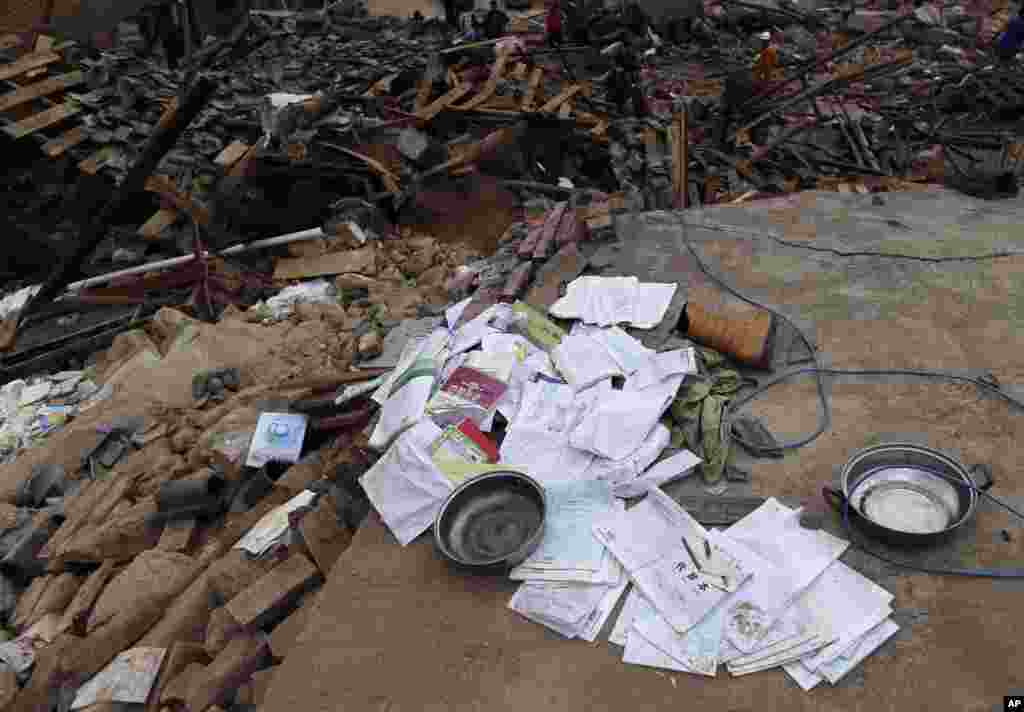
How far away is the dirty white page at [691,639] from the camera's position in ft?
8.05

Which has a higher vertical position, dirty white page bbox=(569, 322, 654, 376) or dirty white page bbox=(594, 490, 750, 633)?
dirty white page bbox=(569, 322, 654, 376)

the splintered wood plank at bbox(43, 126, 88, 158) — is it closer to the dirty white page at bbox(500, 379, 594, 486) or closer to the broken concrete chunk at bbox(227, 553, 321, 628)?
the broken concrete chunk at bbox(227, 553, 321, 628)

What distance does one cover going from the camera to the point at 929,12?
14.1 m

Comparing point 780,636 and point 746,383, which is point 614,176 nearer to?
point 746,383

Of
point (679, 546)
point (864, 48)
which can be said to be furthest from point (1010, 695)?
point (864, 48)

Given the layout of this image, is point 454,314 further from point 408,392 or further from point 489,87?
point 489,87

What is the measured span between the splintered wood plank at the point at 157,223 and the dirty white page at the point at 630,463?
20.5ft

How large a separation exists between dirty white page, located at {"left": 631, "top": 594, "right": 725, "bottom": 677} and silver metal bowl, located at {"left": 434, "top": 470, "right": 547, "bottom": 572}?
56 centimetres

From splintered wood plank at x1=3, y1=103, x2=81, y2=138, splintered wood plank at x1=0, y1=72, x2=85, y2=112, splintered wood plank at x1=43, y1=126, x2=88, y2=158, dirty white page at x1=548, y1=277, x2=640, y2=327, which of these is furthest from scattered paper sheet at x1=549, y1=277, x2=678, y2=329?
splintered wood plank at x1=0, y1=72, x2=85, y2=112

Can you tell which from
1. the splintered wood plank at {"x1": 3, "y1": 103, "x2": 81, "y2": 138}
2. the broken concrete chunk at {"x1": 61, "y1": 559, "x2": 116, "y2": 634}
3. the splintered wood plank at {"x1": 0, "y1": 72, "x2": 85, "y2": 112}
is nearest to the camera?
the broken concrete chunk at {"x1": 61, "y1": 559, "x2": 116, "y2": 634}

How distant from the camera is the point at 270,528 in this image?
3.56m

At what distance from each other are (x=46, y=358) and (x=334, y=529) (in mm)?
4911

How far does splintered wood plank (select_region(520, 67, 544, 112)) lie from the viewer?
9.15 metres

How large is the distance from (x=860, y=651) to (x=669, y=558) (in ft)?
2.48
